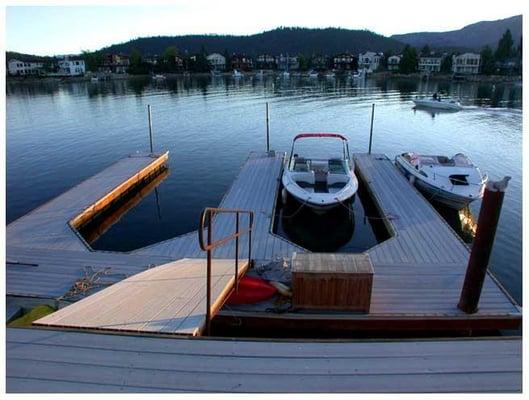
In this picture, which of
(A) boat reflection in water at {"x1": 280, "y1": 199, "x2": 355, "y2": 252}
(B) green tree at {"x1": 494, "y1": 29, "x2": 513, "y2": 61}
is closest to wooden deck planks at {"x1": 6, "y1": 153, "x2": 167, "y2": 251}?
(A) boat reflection in water at {"x1": 280, "y1": 199, "x2": 355, "y2": 252}

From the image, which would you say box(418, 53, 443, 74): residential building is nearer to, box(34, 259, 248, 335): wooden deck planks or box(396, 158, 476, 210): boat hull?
box(396, 158, 476, 210): boat hull

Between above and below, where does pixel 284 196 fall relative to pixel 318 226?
above

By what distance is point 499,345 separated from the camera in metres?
4.66

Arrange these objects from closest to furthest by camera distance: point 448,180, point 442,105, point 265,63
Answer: point 448,180, point 442,105, point 265,63

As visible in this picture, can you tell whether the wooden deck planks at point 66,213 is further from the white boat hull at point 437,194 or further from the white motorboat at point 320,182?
the white boat hull at point 437,194

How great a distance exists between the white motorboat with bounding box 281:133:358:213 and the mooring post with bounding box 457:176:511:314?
7289 mm

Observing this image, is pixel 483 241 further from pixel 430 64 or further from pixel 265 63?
pixel 265 63

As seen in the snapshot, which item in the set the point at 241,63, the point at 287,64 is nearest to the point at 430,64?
the point at 287,64

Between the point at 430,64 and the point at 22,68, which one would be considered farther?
the point at 430,64

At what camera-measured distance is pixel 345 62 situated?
12988 cm

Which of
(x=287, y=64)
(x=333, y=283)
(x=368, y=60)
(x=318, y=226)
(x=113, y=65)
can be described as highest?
(x=287, y=64)

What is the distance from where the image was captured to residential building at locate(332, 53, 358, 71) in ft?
423

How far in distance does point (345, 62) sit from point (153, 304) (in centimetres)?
13717
